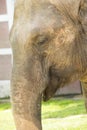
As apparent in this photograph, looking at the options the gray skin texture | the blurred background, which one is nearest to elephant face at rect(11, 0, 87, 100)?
the gray skin texture

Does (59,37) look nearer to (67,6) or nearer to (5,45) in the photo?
(67,6)

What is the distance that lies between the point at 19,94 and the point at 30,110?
111mm

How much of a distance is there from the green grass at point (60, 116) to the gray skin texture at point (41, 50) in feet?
8.71

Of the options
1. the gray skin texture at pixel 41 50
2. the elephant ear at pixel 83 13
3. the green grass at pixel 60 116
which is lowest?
the green grass at pixel 60 116

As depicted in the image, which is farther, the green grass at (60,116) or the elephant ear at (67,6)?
the green grass at (60,116)

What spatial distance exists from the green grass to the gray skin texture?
2.66m

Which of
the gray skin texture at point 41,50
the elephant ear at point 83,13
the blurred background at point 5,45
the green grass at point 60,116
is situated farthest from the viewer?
the blurred background at point 5,45

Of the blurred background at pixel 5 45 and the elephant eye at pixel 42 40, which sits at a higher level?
the elephant eye at pixel 42 40

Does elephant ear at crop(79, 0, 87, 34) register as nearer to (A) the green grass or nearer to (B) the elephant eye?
(B) the elephant eye

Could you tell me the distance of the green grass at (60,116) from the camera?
20.2 ft

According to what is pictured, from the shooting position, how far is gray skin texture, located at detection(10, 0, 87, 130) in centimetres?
314

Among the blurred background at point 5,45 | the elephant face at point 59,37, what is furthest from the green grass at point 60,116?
the elephant face at point 59,37

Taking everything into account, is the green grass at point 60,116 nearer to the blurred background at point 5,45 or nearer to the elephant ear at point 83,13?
the blurred background at point 5,45

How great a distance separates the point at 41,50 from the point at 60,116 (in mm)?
3955
